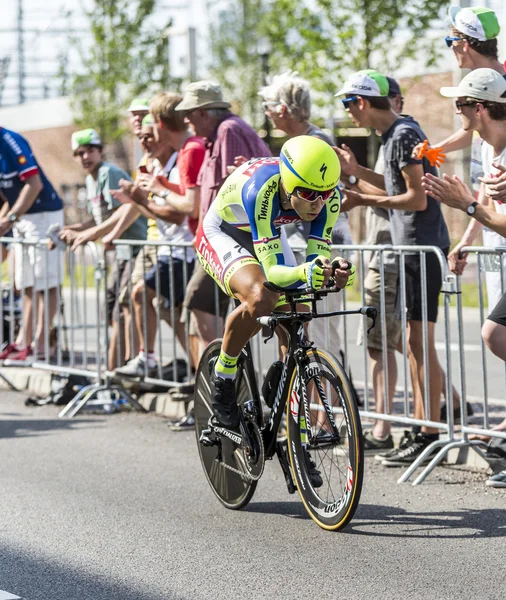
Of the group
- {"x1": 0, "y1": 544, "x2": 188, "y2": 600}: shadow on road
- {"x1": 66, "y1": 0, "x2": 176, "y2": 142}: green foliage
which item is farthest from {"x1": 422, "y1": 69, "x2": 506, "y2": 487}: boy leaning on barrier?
{"x1": 66, "y1": 0, "x2": 176, "y2": 142}: green foliage

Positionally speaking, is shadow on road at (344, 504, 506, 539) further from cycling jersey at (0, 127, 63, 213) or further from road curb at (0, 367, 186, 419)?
cycling jersey at (0, 127, 63, 213)

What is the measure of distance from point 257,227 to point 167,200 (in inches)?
117

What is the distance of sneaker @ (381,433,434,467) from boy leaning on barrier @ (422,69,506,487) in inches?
29.3

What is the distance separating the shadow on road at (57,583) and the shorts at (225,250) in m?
1.65

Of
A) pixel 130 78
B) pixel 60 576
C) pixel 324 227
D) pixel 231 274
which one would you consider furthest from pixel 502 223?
pixel 130 78

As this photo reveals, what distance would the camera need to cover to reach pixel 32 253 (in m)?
10.7

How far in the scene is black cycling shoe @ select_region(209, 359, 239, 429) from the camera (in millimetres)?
5973

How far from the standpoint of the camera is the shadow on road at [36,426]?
27.6 feet

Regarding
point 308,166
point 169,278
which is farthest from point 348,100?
point 169,278

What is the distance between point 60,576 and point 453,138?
14.3ft

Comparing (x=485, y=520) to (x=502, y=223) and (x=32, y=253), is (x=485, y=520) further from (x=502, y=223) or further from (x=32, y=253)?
(x=32, y=253)

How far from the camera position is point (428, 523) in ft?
18.6

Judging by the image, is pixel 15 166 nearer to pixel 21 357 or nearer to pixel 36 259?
pixel 36 259

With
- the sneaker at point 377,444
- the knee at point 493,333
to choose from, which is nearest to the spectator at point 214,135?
the sneaker at point 377,444
